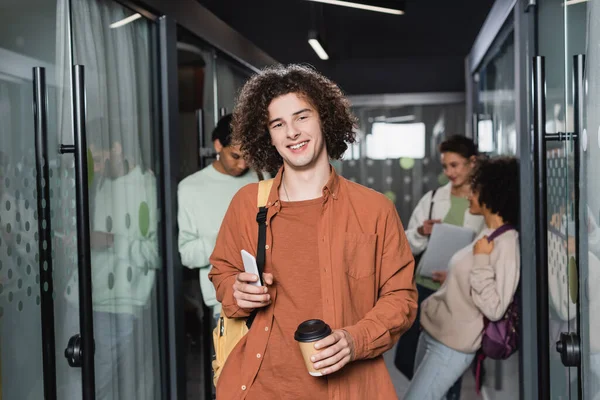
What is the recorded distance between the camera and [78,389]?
2.55 metres

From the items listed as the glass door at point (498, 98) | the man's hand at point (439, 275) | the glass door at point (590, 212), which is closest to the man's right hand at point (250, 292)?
the glass door at point (590, 212)

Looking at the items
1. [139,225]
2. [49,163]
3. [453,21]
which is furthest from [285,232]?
[453,21]

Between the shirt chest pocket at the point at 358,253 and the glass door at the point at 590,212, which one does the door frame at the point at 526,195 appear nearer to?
the glass door at the point at 590,212

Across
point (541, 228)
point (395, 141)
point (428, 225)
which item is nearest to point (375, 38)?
point (395, 141)

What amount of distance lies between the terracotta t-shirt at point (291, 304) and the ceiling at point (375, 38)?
531 cm

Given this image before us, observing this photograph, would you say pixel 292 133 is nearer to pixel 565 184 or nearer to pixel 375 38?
pixel 565 184

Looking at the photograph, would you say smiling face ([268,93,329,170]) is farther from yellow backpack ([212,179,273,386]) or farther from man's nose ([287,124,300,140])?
yellow backpack ([212,179,273,386])

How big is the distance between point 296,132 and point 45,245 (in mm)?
903

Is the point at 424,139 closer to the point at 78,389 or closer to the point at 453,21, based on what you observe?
the point at 453,21

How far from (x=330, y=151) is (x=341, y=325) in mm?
547

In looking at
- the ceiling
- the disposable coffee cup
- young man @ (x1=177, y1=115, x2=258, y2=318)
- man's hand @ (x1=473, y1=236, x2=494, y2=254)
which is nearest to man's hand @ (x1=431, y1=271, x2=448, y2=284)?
man's hand @ (x1=473, y1=236, x2=494, y2=254)

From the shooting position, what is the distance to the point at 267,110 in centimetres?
199

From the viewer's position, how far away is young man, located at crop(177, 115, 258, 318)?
3.32 meters

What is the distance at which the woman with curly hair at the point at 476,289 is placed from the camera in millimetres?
2910
